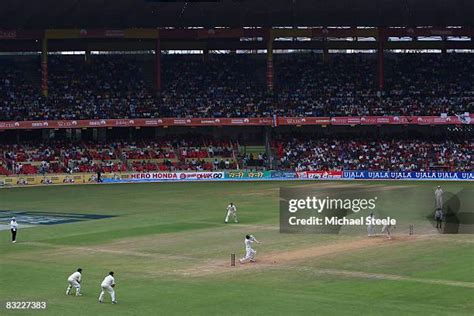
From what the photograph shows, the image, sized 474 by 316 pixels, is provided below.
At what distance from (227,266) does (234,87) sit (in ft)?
201

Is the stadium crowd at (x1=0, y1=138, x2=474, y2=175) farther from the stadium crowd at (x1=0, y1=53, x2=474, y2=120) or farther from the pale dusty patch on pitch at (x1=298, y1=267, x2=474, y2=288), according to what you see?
the pale dusty patch on pitch at (x1=298, y1=267, x2=474, y2=288)

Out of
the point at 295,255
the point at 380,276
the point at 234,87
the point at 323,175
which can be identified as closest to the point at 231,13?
the point at 234,87

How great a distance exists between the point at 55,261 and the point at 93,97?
180 feet

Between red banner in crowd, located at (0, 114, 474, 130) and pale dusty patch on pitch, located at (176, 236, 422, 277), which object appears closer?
pale dusty patch on pitch, located at (176, 236, 422, 277)

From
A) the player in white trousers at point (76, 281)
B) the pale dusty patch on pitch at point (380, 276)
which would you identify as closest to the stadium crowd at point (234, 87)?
the pale dusty patch on pitch at point (380, 276)

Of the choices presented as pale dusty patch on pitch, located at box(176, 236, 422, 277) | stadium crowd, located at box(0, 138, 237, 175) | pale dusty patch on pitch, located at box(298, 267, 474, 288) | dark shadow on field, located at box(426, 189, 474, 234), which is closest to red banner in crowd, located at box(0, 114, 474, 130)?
stadium crowd, located at box(0, 138, 237, 175)

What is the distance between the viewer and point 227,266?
33.0 metres

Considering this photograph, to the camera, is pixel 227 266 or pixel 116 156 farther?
pixel 116 156

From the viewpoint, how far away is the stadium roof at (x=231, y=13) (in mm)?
80250

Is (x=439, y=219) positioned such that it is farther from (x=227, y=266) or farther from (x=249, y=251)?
(x=227, y=266)

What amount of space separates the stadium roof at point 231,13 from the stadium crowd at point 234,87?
770 cm

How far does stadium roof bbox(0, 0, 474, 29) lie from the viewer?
263 ft

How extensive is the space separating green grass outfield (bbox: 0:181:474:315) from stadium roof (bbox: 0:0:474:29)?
1214 inches

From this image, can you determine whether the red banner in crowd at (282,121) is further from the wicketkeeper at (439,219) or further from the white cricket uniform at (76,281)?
the white cricket uniform at (76,281)
